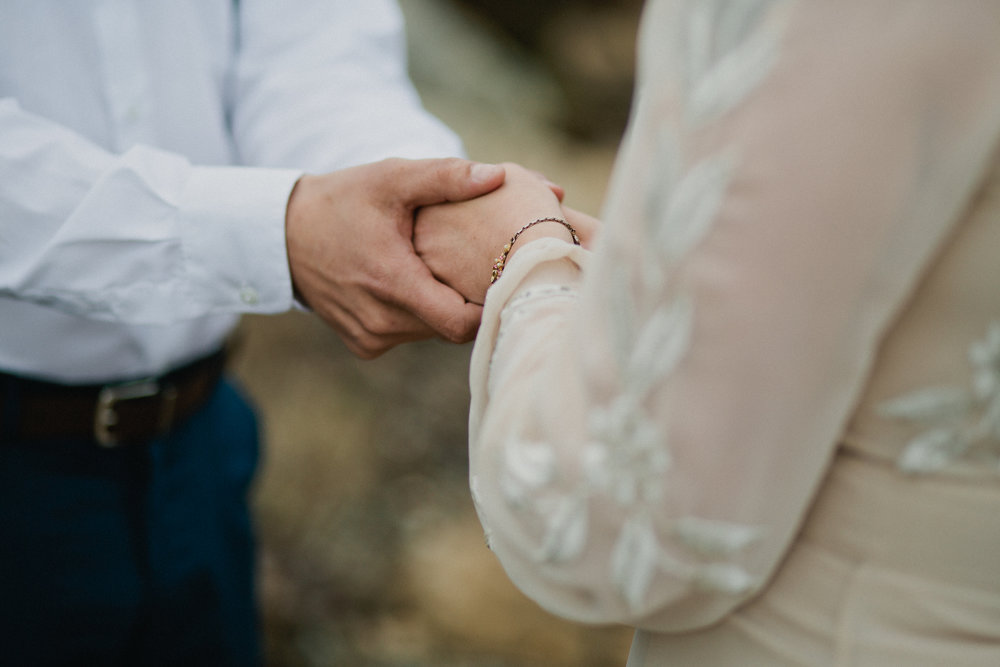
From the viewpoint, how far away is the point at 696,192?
52 centimetres

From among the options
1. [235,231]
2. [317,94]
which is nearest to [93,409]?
[235,231]

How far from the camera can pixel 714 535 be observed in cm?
61

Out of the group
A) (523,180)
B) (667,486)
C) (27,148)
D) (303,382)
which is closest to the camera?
(667,486)

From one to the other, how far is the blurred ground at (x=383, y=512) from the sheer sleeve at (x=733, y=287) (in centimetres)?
202

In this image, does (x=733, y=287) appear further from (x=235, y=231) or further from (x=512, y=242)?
(x=235, y=231)

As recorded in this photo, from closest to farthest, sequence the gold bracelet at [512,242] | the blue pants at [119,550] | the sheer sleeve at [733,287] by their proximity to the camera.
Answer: the sheer sleeve at [733,287], the gold bracelet at [512,242], the blue pants at [119,550]

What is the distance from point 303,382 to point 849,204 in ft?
10.1

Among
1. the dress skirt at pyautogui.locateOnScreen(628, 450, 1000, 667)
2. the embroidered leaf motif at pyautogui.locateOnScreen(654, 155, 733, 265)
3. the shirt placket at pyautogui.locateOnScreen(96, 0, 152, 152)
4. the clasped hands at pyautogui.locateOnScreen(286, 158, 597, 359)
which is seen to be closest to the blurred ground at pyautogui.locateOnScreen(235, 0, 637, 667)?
the clasped hands at pyautogui.locateOnScreen(286, 158, 597, 359)

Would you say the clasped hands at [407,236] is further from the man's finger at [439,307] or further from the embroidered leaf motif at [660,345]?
the embroidered leaf motif at [660,345]

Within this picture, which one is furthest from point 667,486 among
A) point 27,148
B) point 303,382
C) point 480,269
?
point 303,382

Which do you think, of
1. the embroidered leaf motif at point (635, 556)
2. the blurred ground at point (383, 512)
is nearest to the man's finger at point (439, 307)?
the embroidered leaf motif at point (635, 556)

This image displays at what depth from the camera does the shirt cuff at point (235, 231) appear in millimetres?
1249

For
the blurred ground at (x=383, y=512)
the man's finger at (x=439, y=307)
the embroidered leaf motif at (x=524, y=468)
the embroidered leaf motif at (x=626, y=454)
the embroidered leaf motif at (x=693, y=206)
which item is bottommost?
the blurred ground at (x=383, y=512)

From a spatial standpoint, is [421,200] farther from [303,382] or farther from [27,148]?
[303,382]
